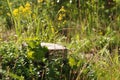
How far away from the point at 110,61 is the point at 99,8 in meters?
2.12

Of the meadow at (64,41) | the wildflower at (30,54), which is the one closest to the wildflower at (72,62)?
the meadow at (64,41)

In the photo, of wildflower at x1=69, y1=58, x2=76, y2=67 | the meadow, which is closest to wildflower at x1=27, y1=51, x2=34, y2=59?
the meadow

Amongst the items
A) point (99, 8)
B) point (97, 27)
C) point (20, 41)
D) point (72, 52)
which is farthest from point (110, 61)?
point (99, 8)

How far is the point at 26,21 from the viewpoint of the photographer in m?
4.91

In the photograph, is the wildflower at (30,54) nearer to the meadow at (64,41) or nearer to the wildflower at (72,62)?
the meadow at (64,41)

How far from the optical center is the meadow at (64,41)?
334cm

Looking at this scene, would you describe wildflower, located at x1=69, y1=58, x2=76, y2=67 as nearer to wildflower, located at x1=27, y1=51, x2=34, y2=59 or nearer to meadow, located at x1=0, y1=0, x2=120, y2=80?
meadow, located at x1=0, y1=0, x2=120, y2=80

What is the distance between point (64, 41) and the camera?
4668mm

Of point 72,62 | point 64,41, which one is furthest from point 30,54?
point 64,41

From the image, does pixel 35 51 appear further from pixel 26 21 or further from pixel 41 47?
pixel 26 21

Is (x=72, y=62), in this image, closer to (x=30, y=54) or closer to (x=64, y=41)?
(x=30, y=54)

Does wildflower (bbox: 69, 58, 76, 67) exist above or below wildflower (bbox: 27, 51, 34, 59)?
below

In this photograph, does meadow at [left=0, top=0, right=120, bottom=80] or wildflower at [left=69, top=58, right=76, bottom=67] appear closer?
meadow at [left=0, top=0, right=120, bottom=80]

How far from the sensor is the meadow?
3340mm
